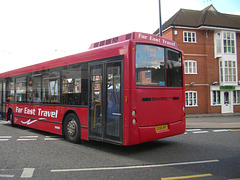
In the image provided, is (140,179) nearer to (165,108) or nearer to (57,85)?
(165,108)

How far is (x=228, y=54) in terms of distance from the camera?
25.2 meters

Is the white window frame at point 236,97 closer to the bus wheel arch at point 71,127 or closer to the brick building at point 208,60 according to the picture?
the brick building at point 208,60

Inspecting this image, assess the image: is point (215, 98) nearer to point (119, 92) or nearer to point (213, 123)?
point (213, 123)

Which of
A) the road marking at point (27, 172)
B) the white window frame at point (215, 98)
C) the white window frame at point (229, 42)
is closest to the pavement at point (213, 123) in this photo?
the white window frame at point (215, 98)

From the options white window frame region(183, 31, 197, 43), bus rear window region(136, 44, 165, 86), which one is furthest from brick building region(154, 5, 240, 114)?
bus rear window region(136, 44, 165, 86)

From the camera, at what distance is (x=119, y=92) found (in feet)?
18.9

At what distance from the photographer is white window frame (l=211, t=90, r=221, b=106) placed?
24606 millimetres

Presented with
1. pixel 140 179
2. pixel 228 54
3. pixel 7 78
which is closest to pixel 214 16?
pixel 228 54

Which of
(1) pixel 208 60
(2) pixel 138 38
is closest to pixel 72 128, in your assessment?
(2) pixel 138 38

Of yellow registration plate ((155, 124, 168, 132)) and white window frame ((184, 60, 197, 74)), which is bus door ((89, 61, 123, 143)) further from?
white window frame ((184, 60, 197, 74))

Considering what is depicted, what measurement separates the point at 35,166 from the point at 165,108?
374cm

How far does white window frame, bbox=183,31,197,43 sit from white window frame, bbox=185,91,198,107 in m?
5.77

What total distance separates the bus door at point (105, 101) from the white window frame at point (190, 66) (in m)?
19.1

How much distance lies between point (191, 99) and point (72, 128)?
18.8 m
